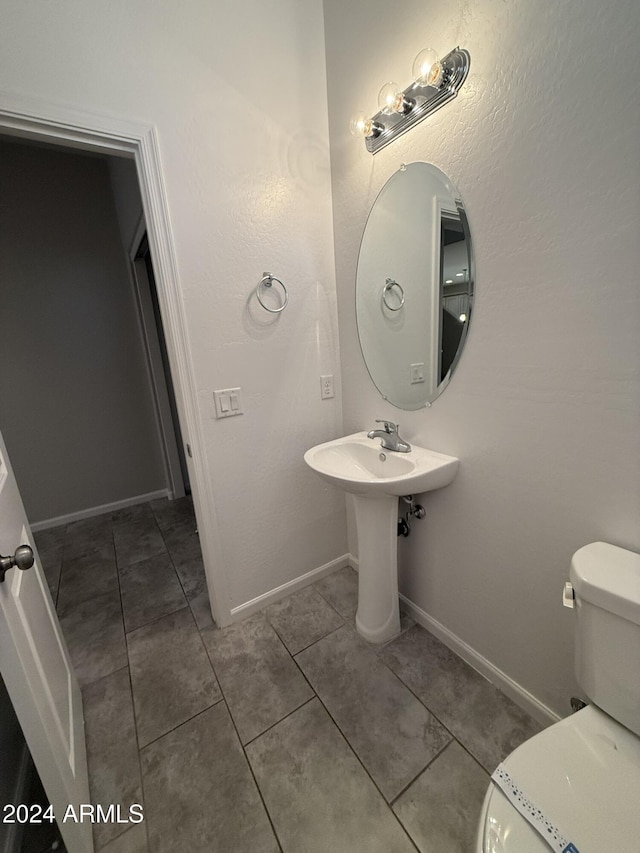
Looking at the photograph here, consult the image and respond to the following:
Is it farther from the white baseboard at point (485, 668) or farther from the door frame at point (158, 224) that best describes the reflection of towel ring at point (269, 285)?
the white baseboard at point (485, 668)

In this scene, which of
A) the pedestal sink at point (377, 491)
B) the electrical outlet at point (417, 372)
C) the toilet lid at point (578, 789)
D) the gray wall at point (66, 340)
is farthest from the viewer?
the gray wall at point (66, 340)

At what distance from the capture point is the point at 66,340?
99.3 inches

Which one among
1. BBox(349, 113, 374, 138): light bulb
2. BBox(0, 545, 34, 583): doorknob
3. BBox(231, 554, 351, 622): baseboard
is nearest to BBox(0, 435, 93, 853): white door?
BBox(0, 545, 34, 583): doorknob

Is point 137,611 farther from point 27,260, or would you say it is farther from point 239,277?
point 27,260

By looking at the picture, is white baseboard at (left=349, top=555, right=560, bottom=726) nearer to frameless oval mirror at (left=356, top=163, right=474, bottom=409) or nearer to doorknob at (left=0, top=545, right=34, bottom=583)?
frameless oval mirror at (left=356, top=163, right=474, bottom=409)

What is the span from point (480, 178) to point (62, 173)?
291 cm

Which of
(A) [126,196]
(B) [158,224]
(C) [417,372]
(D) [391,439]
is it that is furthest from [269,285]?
(A) [126,196]

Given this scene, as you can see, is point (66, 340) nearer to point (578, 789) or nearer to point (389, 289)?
point (389, 289)

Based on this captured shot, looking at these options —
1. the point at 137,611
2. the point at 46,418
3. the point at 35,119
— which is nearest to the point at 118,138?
the point at 35,119

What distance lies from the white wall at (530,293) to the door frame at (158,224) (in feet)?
2.71

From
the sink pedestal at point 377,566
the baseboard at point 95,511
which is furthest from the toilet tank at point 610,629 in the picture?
the baseboard at point 95,511

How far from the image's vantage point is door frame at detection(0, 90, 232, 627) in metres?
1.00

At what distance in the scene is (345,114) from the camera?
4.59ft

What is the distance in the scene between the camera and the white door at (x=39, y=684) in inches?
26.8
